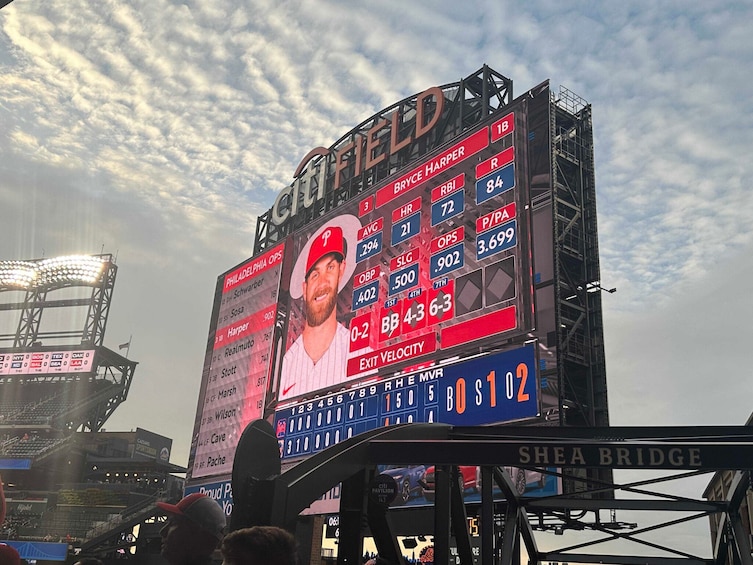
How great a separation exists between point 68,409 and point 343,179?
38071 mm

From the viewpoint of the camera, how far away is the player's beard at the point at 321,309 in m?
22.5

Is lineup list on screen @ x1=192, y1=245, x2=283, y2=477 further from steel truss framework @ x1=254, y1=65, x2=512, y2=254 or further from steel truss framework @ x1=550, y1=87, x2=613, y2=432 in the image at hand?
steel truss framework @ x1=550, y1=87, x2=613, y2=432

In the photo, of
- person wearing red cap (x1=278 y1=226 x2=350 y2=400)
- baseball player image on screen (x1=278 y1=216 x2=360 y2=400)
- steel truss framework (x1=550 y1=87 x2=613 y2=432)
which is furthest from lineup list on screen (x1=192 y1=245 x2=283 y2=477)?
steel truss framework (x1=550 y1=87 x2=613 y2=432)

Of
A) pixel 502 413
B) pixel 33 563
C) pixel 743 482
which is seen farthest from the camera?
pixel 33 563

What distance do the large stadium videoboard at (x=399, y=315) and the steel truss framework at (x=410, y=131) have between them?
2395 mm

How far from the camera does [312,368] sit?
22219mm

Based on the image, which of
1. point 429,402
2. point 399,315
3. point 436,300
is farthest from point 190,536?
point 399,315

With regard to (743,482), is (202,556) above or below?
below

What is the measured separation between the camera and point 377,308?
2058 cm

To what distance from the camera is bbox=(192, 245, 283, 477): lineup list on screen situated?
24734mm

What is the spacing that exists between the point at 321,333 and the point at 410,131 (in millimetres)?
8554

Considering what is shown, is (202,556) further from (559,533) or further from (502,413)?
(559,533)

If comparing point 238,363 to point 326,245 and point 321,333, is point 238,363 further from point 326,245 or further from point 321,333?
point 326,245

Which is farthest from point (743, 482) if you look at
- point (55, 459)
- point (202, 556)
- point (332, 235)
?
point (55, 459)
